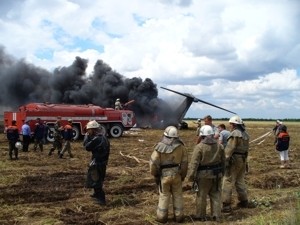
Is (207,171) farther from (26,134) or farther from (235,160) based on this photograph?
(26,134)

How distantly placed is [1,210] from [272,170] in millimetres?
9201

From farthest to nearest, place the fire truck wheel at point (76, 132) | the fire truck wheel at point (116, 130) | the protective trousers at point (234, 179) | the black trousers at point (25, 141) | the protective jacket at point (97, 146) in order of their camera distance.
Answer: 1. the fire truck wheel at point (116, 130)
2. the fire truck wheel at point (76, 132)
3. the black trousers at point (25, 141)
4. the protective jacket at point (97, 146)
5. the protective trousers at point (234, 179)

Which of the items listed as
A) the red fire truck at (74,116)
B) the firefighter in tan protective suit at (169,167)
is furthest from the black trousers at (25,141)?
the firefighter in tan protective suit at (169,167)

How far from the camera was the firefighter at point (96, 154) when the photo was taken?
9570mm

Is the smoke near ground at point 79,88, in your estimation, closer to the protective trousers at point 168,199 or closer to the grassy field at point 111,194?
the grassy field at point 111,194

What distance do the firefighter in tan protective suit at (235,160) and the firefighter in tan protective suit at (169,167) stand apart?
147 centimetres

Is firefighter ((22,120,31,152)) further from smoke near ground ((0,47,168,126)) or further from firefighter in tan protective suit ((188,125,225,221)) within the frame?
smoke near ground ((0,47,168,126))

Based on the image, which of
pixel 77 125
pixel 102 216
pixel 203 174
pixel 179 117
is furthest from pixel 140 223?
pixel 179 117

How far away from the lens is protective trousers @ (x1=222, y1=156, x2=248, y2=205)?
9328mm

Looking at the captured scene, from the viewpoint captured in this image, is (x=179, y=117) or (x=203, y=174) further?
(x=179, y=117)

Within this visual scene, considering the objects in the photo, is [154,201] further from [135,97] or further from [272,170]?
[135,97]

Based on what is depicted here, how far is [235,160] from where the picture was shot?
946 centimetres

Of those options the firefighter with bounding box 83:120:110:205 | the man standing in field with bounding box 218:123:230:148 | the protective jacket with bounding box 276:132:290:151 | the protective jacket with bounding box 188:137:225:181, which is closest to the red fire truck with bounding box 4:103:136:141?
the protective jacket with bounding box 276:132:290:151

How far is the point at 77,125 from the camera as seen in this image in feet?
89.8
